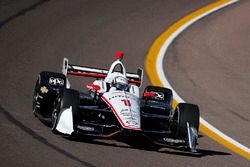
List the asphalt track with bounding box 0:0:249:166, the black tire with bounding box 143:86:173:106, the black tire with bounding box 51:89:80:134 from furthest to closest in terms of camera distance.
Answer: the black tire with bounding box 143:86:173:106, the black tire with bounding box 51:89:80:134, the asphalt track with bounding box 0:0:249:166

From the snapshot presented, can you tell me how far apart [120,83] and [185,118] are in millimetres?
1355

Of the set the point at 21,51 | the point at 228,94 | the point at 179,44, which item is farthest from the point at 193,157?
the point at 179,44

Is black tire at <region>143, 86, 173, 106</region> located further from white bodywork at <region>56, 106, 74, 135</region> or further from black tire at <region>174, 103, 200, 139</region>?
white bodywork at <region>56, 106, 74, 135</region>

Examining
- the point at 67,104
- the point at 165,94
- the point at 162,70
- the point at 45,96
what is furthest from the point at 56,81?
the point at 162,70

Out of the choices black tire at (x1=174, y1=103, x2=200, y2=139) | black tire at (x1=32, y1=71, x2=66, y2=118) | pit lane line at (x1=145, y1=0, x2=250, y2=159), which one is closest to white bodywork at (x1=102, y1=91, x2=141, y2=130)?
black tire at (x1=174, y1=103, x2=200, y2=139)

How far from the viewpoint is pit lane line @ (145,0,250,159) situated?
40.5ft

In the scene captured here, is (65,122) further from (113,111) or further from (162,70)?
(162,70)

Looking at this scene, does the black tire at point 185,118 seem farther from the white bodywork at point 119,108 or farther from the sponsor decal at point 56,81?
the sponsor decal at point 56,81

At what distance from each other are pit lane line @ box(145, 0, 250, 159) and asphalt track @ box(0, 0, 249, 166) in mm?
203

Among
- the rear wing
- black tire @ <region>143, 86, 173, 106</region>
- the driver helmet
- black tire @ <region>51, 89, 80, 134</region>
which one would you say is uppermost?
the rear wing

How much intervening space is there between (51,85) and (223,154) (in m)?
3.14

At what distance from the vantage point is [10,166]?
919 centimetres

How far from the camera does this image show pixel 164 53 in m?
18.0

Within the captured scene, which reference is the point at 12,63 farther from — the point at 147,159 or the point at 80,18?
the point at 147,159
